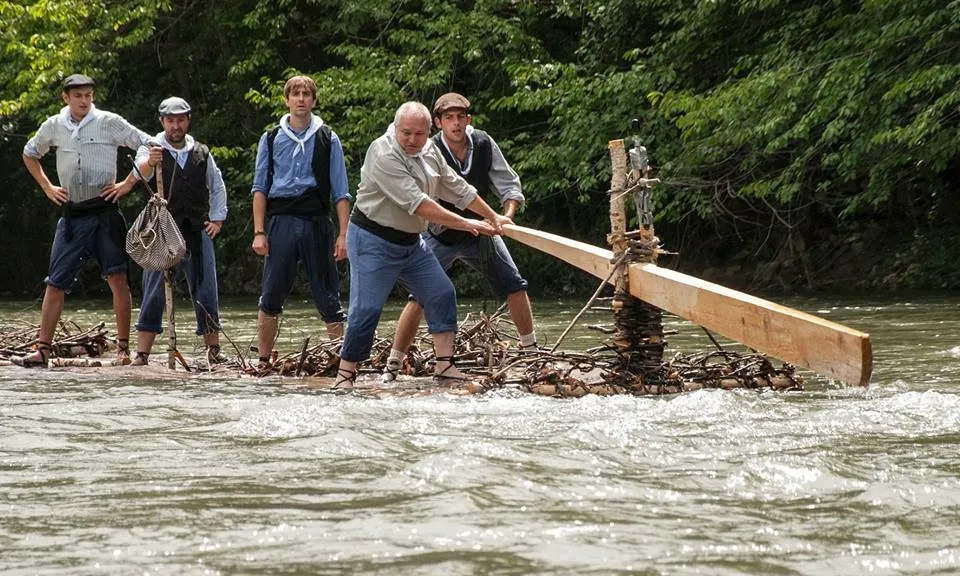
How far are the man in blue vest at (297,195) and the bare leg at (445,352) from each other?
3.94 ft

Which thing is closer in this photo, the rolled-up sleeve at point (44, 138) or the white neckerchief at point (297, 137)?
the white neckerchief at point (297, 137)

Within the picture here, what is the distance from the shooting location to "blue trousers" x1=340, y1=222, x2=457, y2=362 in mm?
8469

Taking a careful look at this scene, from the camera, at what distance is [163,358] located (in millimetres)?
11141

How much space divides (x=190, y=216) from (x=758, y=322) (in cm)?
488

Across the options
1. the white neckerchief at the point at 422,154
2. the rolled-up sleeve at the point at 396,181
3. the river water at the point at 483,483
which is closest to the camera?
the river water at the point at 483,483

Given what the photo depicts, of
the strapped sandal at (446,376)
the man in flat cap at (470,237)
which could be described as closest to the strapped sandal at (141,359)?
the man in flat cap at (470,237)

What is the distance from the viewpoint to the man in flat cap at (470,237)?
30.1ft

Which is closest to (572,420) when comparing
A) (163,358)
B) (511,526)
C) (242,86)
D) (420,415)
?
(420,415)

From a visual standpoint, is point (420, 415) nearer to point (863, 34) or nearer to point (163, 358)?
point (163, 358)

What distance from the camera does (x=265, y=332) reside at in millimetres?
10047

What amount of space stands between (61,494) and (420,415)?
2.23 metres

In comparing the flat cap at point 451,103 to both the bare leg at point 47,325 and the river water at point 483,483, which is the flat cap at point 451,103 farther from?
the bare leg at point 47,325

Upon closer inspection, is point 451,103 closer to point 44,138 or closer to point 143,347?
point 143,347

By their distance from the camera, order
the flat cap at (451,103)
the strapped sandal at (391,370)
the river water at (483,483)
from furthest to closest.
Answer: the flat cap at (451,103), the strapped sandal at (391,370), the river water at (483,483)
